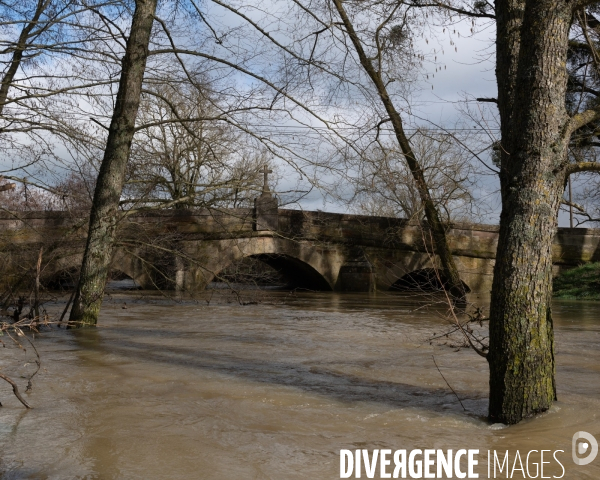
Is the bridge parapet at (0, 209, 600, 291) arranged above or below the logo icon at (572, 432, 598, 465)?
above

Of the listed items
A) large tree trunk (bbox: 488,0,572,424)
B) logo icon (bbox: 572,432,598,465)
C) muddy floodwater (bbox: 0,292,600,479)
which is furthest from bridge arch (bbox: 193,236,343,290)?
logo icon (bbox: 572,432,598,465)

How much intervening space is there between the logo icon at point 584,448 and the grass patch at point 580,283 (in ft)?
45.4

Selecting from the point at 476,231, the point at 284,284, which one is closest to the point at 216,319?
the point at 476,231

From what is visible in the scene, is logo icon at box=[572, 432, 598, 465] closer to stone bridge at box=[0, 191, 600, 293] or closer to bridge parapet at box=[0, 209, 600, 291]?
stone bridge at box=[0, 191, 600, 293]

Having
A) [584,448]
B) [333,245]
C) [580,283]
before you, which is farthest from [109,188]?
[580,283]

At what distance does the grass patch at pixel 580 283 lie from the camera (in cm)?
1705

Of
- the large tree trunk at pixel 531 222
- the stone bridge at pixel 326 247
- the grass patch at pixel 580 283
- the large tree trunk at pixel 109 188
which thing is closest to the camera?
the large tree trunk at pixel 531 222

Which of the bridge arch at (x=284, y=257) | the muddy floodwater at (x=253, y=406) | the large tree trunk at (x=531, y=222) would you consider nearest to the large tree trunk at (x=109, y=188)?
the muddy floodwater at (x=253, y=406)

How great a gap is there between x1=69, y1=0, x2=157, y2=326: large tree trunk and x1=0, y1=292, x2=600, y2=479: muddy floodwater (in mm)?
460

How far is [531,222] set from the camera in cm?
387

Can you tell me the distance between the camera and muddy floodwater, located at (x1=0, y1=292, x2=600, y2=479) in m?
3.34

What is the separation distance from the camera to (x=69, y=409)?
4.28m

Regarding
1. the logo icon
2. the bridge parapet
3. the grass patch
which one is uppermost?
the bridge parapet

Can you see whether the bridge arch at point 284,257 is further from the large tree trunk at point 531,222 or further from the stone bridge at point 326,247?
the large tree trunk at point 531,222
